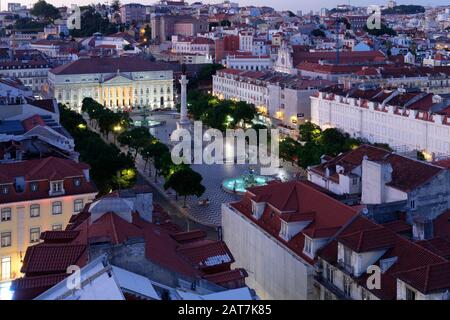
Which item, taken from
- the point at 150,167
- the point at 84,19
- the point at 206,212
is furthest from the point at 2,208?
the point at 84,19

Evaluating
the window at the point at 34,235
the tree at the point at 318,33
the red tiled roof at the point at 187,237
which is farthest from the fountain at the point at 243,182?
the tree at the point at 318,33

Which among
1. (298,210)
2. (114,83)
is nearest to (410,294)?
(298,210)

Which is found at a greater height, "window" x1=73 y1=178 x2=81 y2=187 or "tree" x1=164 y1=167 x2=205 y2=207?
"window" x1=73 y1=178 x2=81 y2=187

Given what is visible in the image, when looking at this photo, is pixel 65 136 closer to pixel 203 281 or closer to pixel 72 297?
pixel 203 281

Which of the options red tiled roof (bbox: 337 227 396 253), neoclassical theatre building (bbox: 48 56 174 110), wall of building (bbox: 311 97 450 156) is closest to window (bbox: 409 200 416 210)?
red tiled roof (bbox: 337 227 396 253)

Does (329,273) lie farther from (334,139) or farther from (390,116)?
(390,116)

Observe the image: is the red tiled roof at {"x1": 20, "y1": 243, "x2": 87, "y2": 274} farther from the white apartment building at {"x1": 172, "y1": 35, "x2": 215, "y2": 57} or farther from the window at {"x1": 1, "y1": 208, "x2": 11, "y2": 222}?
the white apartment building at {"x1": 172, "y1": 35, "x2": 215, "y2": 57}

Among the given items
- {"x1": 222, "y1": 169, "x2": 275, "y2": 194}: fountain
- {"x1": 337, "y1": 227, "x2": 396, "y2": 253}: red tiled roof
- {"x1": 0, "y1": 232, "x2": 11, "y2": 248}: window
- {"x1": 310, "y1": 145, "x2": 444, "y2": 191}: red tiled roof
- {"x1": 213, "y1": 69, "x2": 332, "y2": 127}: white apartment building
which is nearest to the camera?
{"x1": 337, "y1": 227, "x2": 396, "y2": 253}: red tiled roof
